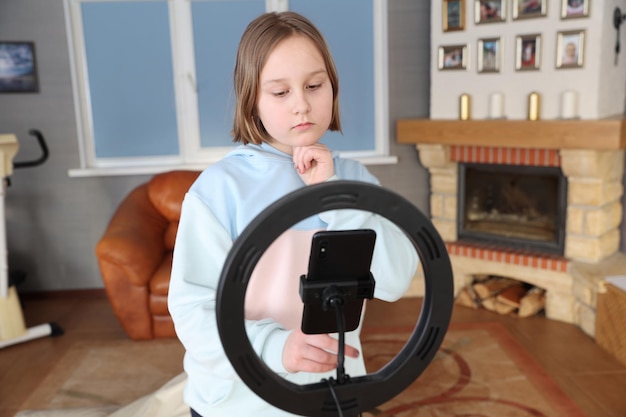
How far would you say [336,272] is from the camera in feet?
1.57

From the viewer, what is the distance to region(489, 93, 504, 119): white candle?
9.95ft

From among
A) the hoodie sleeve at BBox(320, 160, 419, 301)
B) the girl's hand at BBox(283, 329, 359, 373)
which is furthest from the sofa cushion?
the girl's hand at BBox(283, 329, 359, 373)

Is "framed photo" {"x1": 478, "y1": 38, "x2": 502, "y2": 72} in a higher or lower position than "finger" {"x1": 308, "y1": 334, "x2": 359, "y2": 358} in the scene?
higher

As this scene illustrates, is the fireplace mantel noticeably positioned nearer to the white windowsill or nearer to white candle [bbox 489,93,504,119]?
white candle [bbox 489,93,504,119]

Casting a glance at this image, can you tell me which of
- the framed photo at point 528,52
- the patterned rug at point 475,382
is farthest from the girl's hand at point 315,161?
the framed photo at point 528,52

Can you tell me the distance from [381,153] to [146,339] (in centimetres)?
181

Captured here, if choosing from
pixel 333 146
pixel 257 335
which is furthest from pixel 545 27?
pixel 257 335

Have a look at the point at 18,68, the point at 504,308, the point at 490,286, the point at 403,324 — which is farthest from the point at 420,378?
the point at 18,68

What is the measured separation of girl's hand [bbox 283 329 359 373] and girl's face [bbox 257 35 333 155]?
26cm

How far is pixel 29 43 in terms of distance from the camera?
3.35 metres

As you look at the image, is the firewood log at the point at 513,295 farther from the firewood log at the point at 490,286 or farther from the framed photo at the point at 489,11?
the framed photo at the point at 489,11

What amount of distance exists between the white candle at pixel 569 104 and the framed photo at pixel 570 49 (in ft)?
0.46

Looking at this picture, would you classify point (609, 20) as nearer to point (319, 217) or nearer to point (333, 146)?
point (333, 146)

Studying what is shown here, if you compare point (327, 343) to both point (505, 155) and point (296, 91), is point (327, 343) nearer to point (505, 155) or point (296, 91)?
point (296, 91)
